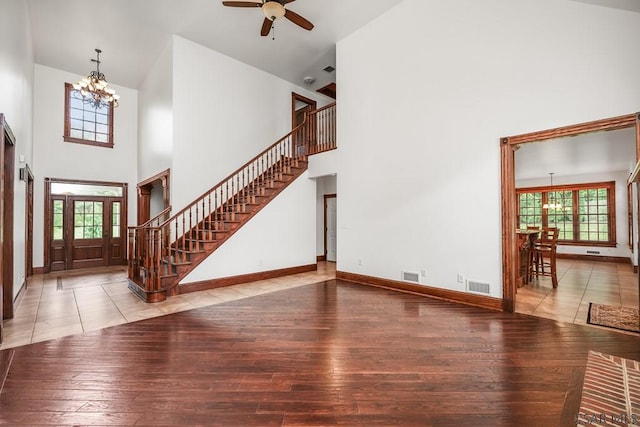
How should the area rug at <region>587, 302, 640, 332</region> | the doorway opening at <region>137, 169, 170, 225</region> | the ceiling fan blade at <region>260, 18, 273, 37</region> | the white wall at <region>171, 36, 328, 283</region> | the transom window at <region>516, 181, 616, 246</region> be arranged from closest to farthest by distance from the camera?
the area rug at <region>587, 302, 640, 332</region>, the ceiling fan blade at <region>260, 18, 273, 37</region>, the white wall at <region>171, 36, 328, 283</region>, the doorway opening at <region>137, 169, 170, 225</region>, the transom window at <region>516, 181, 616, 246</region>

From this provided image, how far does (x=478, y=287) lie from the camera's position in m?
4.15

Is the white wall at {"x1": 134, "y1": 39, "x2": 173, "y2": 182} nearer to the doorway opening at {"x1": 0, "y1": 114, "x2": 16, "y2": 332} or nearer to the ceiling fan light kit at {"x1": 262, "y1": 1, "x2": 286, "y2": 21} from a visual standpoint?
the doorway opening at {"x1": 0, "y1": 114, "x2": 16, "y2": 332}

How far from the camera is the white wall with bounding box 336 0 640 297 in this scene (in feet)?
11.0

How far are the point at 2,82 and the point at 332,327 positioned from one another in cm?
480

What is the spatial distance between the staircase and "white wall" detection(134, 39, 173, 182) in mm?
1363

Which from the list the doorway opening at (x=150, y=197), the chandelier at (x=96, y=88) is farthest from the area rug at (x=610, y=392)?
the chandelier at (x=96, y=88)

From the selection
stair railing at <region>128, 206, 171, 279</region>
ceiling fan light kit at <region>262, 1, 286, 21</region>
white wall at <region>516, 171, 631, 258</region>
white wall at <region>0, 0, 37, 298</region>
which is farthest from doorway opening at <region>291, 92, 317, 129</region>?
white wall at <region>516, 171, 631, 258</region>

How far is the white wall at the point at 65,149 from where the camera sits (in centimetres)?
689

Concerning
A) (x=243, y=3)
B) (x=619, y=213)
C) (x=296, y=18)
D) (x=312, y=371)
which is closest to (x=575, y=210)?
(x=619, y=213)

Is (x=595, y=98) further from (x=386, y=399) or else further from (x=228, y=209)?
(x=228, y=209)

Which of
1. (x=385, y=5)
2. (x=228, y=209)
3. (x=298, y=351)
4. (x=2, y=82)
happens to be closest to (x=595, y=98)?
(x=385, y=5)

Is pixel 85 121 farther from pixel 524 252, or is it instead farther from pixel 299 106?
pixel 524 252

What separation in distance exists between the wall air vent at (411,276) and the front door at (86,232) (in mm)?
7587

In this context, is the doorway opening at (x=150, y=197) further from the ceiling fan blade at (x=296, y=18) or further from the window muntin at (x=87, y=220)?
the ceiling fan blade at (x=296, y=18)
